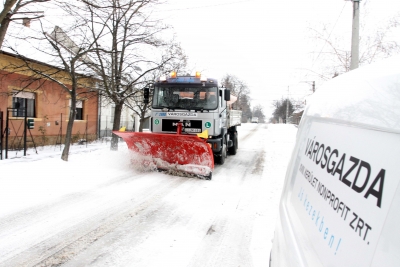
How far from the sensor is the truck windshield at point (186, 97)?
9.15 m

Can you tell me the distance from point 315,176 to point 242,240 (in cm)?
282

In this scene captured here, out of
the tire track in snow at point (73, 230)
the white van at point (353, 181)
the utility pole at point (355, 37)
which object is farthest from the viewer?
the utility pole at point (355, 37)

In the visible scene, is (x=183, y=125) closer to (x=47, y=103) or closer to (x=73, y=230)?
(x=73, y=230)

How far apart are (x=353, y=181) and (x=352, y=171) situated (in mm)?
45

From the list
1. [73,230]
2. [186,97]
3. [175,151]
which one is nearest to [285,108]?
[186,97]

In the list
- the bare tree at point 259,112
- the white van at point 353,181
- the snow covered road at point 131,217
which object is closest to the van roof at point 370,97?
the white van at point 353,181

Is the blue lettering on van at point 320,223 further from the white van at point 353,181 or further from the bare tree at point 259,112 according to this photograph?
the bare tree at point 259,112

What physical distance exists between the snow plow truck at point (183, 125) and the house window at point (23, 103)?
9.89 m

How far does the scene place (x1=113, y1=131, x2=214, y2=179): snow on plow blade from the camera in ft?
25.5

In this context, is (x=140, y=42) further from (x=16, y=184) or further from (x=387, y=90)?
(x=387, y=90)

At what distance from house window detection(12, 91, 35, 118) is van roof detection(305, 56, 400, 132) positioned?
1685cm

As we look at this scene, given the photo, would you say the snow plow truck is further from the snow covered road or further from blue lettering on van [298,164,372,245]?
blue lettering on van [298,164,372,245]

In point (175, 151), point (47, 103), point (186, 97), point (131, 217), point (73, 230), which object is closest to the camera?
point (73, 230)

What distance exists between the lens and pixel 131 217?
15.9 feet
